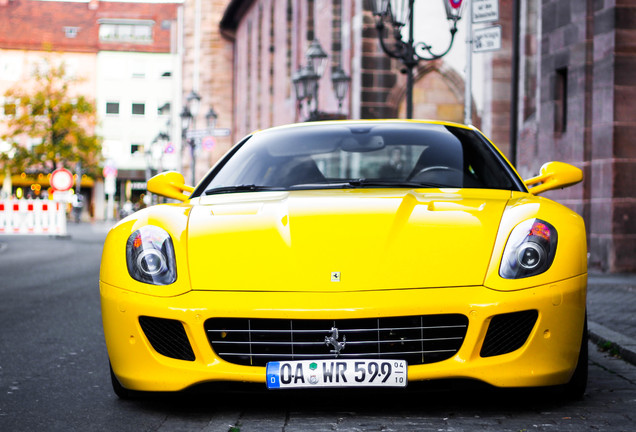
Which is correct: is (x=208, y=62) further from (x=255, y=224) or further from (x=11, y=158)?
(x=255, y=224)

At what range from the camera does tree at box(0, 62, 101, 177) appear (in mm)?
57719

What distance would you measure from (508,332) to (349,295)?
628 millimetres

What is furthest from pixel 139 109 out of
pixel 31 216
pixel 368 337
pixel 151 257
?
pixel 368 337

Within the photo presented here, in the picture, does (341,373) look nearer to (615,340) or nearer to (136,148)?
(615,340)

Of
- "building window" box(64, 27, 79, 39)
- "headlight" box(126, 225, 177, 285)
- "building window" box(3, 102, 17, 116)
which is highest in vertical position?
"building window" box(64, 27, 79, 39)

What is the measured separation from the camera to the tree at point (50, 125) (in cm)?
5772

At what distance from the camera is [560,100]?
15.3m

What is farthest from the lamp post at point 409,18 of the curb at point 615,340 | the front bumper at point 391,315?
the front bumper at point 391,315

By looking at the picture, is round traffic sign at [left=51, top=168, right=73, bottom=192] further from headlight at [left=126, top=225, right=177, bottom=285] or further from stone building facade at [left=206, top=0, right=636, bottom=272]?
headlight at [left=126, top=225, right=177, bottom=285]

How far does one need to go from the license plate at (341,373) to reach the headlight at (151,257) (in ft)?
2.01

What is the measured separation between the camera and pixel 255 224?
169 inches

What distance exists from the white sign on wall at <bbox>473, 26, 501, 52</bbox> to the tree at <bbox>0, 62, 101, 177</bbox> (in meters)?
48.1

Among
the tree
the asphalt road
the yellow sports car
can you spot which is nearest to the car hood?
the yellow sports car

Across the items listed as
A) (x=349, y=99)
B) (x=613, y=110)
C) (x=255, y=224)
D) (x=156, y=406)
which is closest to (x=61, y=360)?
(x=156, y=406)
